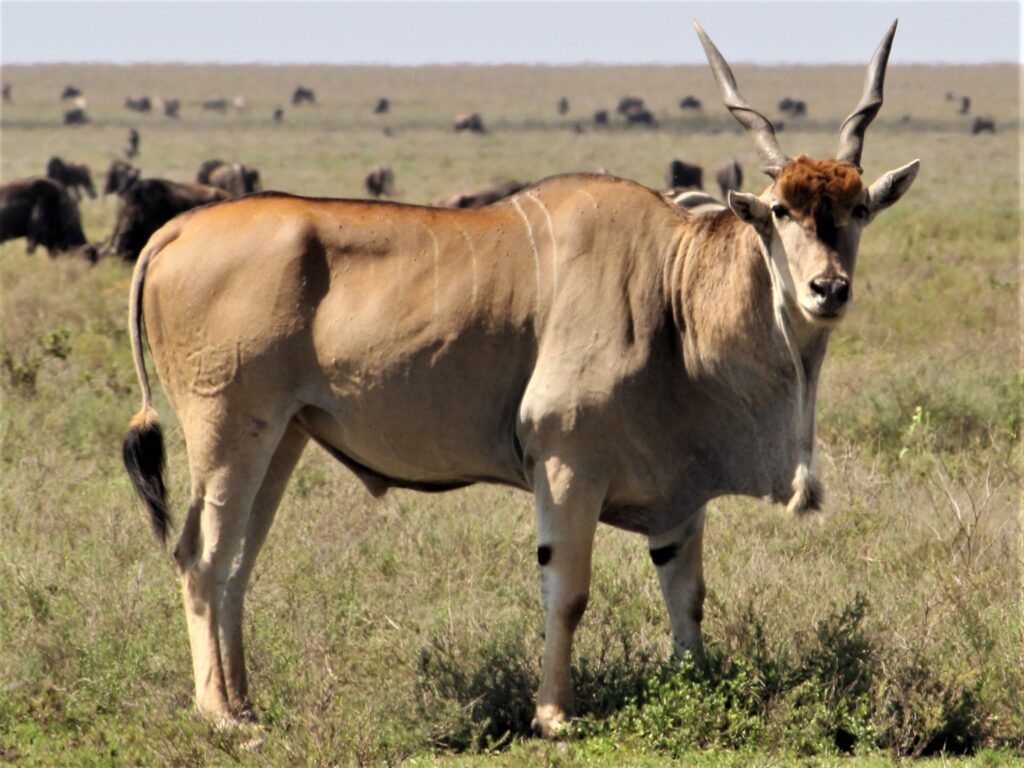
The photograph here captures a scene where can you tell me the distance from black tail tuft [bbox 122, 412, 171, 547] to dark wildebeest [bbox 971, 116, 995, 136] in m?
65.6

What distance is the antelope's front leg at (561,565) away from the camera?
17.5 feet

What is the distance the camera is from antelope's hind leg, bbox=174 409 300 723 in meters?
5.68

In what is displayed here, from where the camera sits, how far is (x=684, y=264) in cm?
552

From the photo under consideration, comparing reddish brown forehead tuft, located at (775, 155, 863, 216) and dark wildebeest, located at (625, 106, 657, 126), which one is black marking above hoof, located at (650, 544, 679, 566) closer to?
reddish brown forehead tuft, located at (775, 155, 863, 216)

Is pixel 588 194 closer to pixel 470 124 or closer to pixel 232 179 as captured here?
pixel 232 179

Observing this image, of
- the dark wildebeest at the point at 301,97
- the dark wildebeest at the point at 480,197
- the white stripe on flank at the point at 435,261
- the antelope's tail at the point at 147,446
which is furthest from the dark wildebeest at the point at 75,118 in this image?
the white stripe on flank at the point at 435,261

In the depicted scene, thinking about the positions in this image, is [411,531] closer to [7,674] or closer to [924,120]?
[7,674]

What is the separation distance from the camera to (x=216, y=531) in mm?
5766

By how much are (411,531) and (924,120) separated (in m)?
73.6

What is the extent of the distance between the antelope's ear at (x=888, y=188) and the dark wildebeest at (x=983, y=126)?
214ft

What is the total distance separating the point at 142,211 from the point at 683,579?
53.2 ft

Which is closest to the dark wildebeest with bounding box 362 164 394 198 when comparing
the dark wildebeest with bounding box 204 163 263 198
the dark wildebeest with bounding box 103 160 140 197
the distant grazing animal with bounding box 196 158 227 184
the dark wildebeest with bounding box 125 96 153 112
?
the distant grazing animal with bounding box 196 158 227 184

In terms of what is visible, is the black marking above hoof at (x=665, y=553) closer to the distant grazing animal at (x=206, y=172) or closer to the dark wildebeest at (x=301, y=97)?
the distant grazing animal at (x=206, y=172)

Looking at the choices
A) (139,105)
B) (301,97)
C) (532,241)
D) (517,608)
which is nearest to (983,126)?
(301,97)
